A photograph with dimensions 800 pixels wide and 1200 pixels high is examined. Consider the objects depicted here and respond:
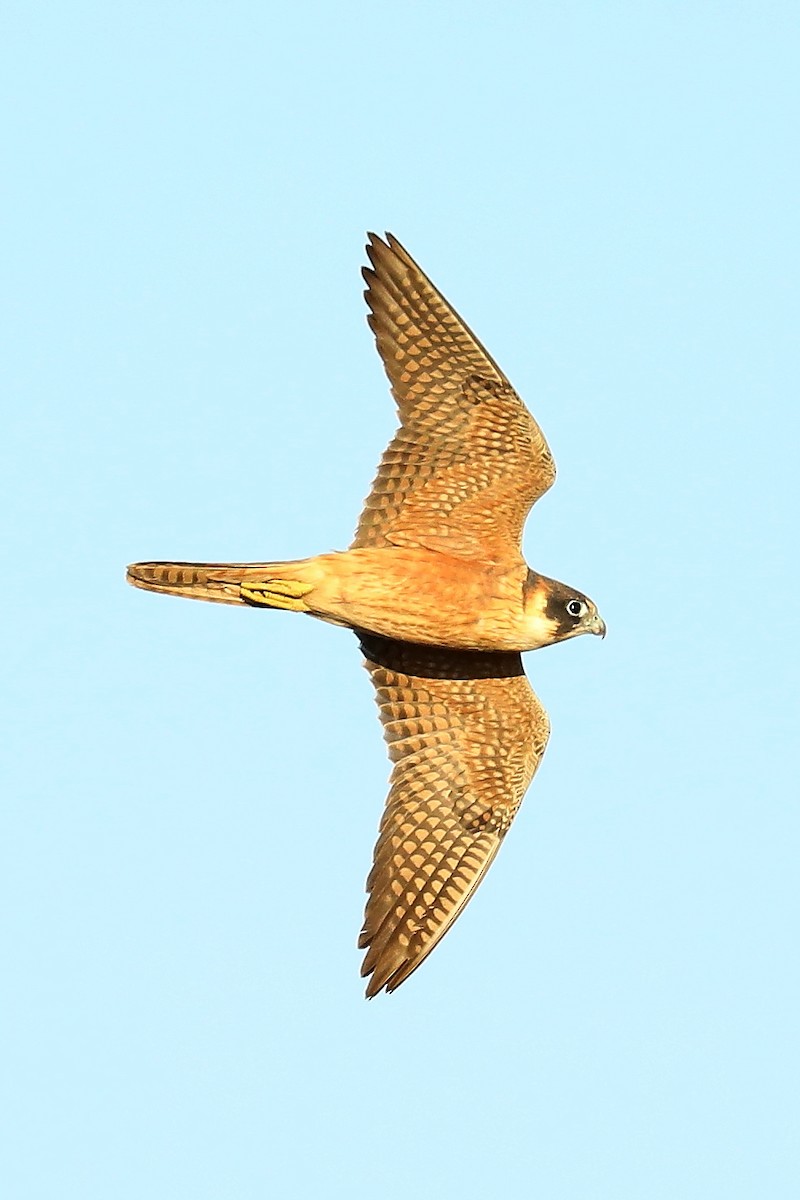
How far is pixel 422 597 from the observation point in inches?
535

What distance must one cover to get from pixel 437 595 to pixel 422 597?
0.34 ft

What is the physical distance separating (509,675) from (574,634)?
0.82 metres

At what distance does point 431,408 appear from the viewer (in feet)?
44.7

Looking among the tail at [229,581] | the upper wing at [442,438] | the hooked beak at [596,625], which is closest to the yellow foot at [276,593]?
the tail at [229,581]

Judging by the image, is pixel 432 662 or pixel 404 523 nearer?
pixel 404 523

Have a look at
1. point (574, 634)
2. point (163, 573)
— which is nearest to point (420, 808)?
point (574, 634)

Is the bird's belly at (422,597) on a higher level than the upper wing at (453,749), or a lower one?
higher

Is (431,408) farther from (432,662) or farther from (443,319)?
(432,662)

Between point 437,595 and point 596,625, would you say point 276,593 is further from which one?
point 596,625

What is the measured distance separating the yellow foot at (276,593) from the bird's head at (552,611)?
1.54 m

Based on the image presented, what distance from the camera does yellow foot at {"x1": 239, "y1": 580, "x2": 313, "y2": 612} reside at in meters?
13.4

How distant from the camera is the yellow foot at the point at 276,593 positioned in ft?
43.9

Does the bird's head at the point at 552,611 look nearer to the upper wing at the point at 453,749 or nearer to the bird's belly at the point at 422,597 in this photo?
the bird's belly at the point at 422,597

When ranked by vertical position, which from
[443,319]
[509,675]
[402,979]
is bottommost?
[402,979]
